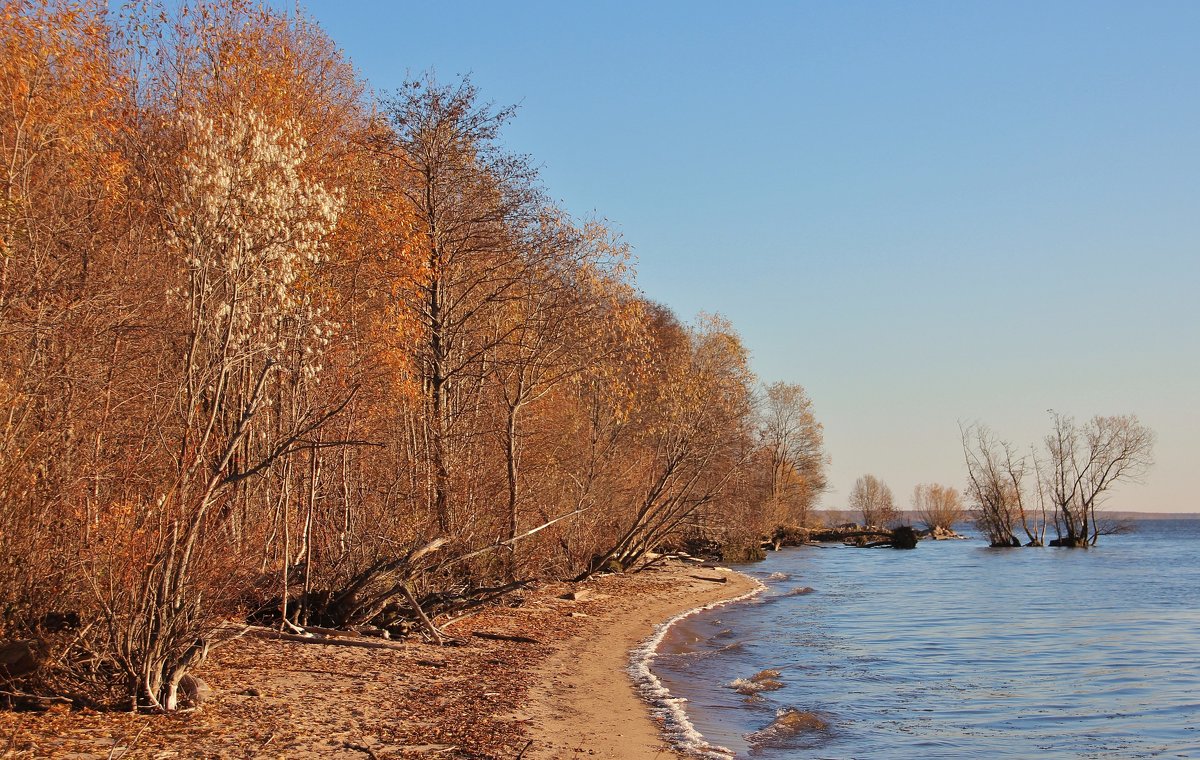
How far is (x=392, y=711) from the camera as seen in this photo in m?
11.3

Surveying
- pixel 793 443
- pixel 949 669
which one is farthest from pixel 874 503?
pixel 949 669

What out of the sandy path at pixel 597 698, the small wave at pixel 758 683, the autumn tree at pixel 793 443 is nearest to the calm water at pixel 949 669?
the small wave at pixel 758 683

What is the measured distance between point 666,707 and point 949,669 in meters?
8.81

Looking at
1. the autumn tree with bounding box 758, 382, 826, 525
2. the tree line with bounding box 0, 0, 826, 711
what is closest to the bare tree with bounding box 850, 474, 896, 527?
the autumn tree with bounding box 758, 382, 826, 525

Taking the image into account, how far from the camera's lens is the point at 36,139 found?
1396 centimetres

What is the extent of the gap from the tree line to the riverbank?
0.68 meters

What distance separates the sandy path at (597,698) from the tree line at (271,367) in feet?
7.52

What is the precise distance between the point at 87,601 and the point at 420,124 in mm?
13783

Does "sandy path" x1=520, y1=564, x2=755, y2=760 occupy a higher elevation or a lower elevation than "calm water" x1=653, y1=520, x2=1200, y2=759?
higher

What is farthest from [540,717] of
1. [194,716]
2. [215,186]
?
[215,186]

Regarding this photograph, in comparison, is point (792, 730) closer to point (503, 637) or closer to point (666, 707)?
point (666, 707)

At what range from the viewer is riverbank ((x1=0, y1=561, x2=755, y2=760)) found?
8.98 metres

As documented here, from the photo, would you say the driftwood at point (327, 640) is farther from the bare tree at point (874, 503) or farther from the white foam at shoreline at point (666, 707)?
the bare tree at point (874, 503)

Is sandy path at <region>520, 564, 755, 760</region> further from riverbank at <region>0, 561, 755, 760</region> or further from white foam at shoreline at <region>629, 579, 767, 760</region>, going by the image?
white foam at shoreline at <region>629, 579, 767, 760</region>
